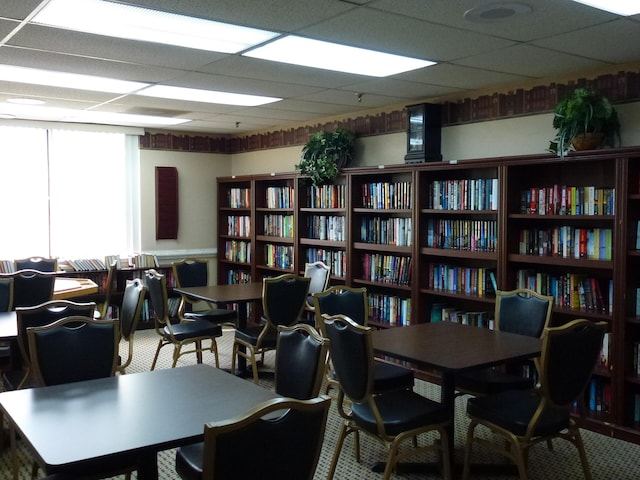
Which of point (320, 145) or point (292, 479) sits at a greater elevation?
point (320, 145)

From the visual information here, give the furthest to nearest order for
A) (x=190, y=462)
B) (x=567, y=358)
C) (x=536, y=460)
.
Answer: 1. (x=536, y=460)
2. (x=567, y=358)
3. (x=190, y=462)

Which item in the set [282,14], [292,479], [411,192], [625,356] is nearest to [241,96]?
[411,192]

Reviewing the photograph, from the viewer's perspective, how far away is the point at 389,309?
230 inches

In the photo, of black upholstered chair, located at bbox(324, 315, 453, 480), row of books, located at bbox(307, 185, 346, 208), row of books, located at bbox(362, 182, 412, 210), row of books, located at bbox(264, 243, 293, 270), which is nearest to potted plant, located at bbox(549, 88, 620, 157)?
row of books, located at bbox(362, 182, 412, 210)

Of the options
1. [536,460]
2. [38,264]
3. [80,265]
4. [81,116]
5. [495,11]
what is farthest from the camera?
[80,265]

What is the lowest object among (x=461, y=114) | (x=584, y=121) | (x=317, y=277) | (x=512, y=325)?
(x=512, y=325)

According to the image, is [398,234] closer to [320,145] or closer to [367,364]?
[320,145]

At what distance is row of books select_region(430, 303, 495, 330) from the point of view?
16.8 feet

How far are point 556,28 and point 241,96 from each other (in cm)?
300

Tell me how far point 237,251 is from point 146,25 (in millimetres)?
4924

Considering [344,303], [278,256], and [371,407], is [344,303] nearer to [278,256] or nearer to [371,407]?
[371,407]

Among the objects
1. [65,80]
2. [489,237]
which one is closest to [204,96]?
[65,80]

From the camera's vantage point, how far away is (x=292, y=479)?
200cm

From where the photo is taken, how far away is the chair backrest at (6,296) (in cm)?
471
